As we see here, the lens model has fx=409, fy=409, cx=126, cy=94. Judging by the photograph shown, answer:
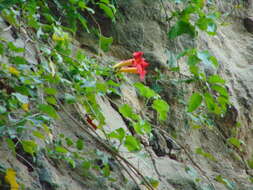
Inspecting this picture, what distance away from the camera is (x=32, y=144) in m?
1.40

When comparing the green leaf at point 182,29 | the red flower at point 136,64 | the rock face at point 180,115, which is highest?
the green leaf at point 182,29

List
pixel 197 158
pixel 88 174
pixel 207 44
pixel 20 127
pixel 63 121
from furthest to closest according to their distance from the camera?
pixel 207 44
pixel 197 158
pixel 63 121
pixel 88 174
pixel 20 127

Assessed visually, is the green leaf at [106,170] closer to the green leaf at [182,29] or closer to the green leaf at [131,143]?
the green leaf at [131,143]

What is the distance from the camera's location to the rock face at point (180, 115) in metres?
2.17

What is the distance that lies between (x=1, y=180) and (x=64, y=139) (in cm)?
→ 52

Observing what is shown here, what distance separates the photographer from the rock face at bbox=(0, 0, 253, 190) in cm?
217

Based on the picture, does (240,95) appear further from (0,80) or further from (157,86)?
(0,80)

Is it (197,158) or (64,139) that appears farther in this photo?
(197,158)

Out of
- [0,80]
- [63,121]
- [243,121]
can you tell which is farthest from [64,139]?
[243,121]

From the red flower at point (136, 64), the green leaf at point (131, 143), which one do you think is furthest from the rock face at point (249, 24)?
the green leaf at point (131, 143)

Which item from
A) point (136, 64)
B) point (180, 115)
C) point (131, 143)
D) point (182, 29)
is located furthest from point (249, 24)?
point (131, 143)

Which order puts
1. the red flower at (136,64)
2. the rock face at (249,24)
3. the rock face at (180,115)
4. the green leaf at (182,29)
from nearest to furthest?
the green leaf at (182,29) < the red flower at (136,64) < the rock face at (180,115) < the rock face at (249,24)

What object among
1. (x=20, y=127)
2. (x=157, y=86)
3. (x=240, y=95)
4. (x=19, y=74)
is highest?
(x=19, y=74)

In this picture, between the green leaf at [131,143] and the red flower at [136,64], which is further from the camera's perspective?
the red flower at [136,64]
